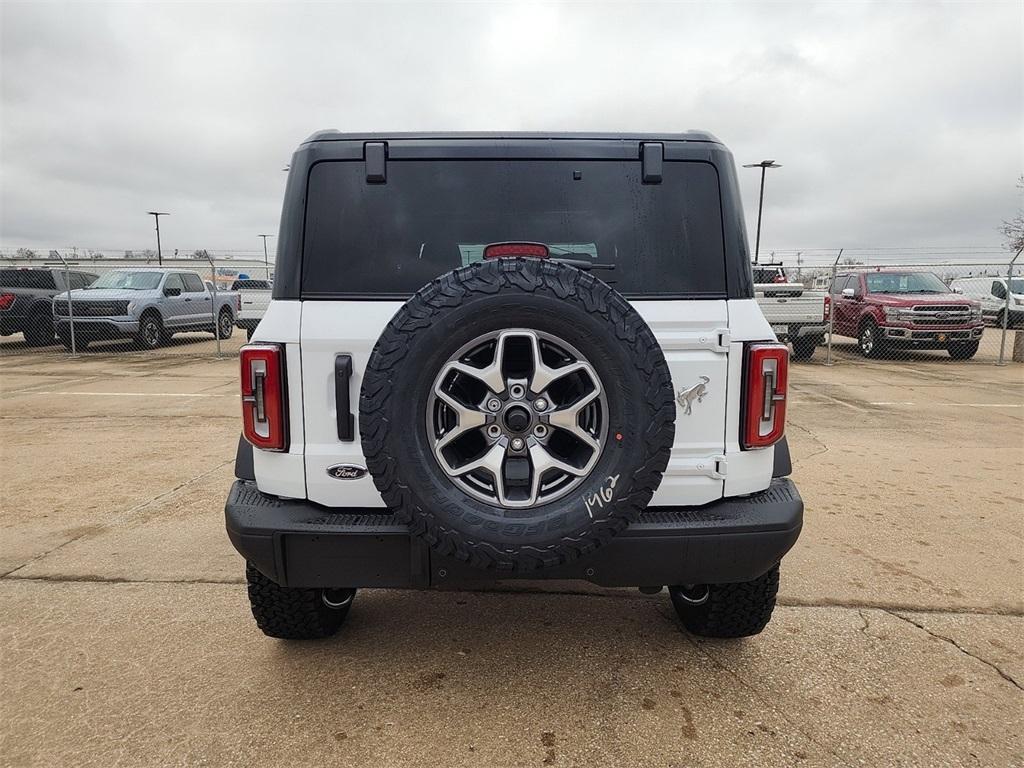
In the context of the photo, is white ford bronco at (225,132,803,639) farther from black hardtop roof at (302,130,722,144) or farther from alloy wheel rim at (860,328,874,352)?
alloy wheel rim at (860,328,874,352)

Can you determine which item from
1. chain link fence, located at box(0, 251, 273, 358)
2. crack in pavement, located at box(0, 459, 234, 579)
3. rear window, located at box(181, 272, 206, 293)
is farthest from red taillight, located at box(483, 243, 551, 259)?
rear window, located at box(181, 272, 206, 293)

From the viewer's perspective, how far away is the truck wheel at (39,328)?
1419 cm

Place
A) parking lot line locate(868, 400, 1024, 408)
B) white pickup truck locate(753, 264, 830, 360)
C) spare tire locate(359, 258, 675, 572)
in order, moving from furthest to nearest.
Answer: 1. white pickup truck locate(753, 264, 830, 360)
2. parking lot line locate(868, 400, 1024, 408)
3. spare tire locate(359, 258, 675, 572)

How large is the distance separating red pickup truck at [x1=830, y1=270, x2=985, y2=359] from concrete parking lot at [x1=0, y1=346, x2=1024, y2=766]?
30.4ft

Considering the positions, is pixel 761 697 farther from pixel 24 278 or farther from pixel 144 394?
pixel 24 278

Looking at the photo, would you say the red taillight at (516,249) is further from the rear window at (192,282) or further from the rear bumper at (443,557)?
the rear window at (192,282)

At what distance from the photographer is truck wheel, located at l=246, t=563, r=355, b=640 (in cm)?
271

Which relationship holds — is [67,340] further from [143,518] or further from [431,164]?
Answer: [431,164]

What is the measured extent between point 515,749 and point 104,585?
7.94 ft

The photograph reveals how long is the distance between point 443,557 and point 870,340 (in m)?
13.9

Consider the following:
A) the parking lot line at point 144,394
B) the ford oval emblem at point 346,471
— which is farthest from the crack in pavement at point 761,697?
the parking lot line at point 144,394

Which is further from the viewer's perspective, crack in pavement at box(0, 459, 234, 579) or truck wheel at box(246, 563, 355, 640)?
crack in pavement at box(0, 459, 234, 579)

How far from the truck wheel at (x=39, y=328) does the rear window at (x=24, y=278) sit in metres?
0.59

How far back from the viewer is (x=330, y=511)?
2.39 metres
